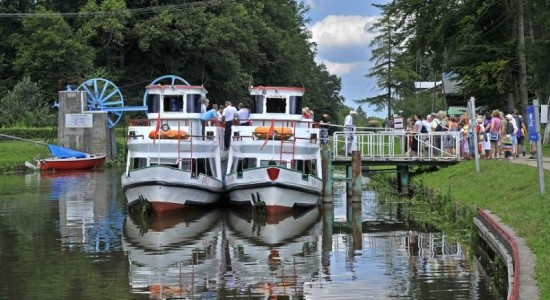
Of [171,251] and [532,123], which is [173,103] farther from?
[532,123]

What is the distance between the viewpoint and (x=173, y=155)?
1163 inches

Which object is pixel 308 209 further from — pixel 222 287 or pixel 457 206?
pixel 222 287

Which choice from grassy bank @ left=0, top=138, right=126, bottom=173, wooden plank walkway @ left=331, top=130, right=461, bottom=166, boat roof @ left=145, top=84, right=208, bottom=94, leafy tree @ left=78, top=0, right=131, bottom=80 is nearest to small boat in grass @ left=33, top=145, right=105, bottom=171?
grassy bank @ left=0, top=138, right=126, bottom=173

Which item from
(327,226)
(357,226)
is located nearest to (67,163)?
(327,226)

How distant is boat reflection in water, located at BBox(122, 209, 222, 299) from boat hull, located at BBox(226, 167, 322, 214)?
132 cm

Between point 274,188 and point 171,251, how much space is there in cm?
757

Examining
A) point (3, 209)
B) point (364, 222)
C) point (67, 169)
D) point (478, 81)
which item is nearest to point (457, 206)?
point (364, 222)

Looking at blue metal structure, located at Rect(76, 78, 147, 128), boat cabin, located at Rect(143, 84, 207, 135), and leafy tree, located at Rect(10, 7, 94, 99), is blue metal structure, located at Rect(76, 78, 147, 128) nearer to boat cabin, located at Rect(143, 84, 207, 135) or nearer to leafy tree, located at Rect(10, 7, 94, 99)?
leafy tree, located at Rect(10, 7, 94, 99)

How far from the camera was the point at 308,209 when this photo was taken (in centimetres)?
3033

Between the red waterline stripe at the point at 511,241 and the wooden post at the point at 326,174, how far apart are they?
11.3 meters

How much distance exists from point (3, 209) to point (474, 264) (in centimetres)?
1924

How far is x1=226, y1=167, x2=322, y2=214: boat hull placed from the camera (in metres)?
28.2

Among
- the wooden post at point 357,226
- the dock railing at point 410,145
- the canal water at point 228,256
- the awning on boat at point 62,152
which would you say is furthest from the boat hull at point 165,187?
the awning on boat at point 62,152

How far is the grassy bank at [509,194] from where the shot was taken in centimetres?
1493
